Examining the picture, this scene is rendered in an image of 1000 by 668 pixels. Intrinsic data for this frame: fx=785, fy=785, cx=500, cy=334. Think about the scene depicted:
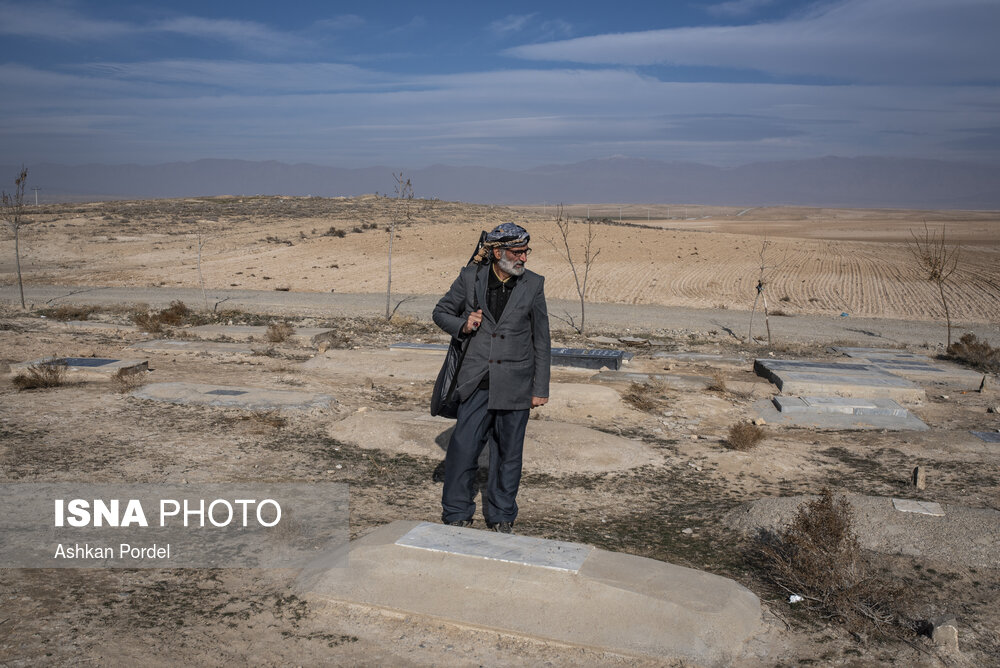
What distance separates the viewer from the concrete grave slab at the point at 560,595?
319 centimetres

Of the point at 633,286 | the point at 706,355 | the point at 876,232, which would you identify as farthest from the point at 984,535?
the point at 876,232

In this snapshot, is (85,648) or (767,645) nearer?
(85,648)

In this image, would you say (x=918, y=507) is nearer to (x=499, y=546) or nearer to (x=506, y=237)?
(x=499, y=546)

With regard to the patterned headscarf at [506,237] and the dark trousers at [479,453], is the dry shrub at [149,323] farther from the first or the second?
the patterned headscarf at [506,237]

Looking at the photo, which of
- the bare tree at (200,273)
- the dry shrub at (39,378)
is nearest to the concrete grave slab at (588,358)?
the dry shrub at (39,378)

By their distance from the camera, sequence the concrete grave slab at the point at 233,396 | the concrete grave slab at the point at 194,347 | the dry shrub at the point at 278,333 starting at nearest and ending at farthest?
1. the concrete grave slab at the point at 233,396
2. the concrete grave slab at the point at 194,347
3. the dry shrub at the point at 278,333

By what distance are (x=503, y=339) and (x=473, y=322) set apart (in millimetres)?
191

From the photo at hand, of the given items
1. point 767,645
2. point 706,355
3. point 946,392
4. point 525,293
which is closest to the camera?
point 767,645

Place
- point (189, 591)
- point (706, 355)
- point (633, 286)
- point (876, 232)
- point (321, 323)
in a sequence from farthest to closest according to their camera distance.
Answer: point (876, 232)
point (633, 286)
point (321, 323)
point (706, 355)
point (189, 591)

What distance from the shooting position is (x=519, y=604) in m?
3.37

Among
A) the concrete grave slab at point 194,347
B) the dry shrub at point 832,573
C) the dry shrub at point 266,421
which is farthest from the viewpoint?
the concrete grave slab at point 194,347

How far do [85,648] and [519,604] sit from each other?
1.73 m

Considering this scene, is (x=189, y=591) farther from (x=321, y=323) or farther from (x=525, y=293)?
(x=321, y=323)

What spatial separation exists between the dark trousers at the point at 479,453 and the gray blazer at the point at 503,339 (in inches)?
3.9
